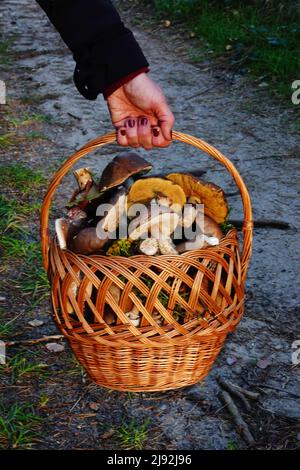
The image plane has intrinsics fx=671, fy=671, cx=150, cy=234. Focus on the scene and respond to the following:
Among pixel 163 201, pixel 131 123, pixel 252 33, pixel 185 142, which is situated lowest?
pixel 252 33

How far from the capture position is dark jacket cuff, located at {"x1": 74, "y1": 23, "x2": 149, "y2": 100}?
2.16 metres

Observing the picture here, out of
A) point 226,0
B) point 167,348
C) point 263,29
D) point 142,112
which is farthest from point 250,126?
point 167,348

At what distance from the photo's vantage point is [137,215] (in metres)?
2.32

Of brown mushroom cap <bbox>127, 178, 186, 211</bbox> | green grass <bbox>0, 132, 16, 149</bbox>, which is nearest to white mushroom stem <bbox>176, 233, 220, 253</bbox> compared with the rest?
brown mushroom cap <bbox>127, 178, 186, 211</bbox>

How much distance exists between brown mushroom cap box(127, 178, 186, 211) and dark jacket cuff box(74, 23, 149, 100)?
353 millimetres

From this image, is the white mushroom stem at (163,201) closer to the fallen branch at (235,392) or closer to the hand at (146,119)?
the hand at (146,119)

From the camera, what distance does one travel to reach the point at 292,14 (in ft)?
20.1

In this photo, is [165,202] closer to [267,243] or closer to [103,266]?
[103,266]

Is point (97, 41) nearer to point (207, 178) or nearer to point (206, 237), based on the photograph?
point (206, 237)

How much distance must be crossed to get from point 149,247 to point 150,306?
0.67ft

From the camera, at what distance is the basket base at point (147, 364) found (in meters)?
2.18

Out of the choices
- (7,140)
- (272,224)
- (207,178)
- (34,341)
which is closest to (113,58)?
(34,341)

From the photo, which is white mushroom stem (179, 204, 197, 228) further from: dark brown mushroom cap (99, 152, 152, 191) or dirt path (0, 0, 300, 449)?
dirt path (0, 0, 300, 449)
